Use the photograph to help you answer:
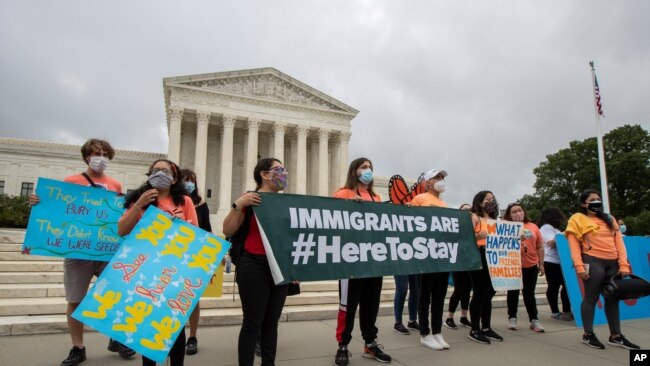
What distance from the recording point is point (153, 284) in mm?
3127

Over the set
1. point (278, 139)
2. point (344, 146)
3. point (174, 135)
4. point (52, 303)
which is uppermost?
point (344, 146)

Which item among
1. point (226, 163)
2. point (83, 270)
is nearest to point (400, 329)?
point (83, 270)

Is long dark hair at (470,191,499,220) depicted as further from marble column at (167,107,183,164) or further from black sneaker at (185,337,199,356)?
marble column at (167,107,183,164)

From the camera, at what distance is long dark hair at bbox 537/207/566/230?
7.98m

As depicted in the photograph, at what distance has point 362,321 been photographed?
4.52 metres

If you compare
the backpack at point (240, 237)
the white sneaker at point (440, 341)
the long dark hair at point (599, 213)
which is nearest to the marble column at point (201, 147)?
the white sneaker at point (440, 341)

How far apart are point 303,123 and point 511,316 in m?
38.1

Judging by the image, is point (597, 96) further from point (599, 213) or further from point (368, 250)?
point (368, 250)

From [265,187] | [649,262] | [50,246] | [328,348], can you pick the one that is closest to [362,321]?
[328,348]

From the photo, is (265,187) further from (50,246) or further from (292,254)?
(50,246)

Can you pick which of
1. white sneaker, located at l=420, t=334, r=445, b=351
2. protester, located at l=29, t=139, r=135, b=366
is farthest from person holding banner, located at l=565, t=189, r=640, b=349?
protester, located at l=29, t=139, r=135, b=366

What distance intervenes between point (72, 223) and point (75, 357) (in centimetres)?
155

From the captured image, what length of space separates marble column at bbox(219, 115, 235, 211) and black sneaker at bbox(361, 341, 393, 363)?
1375 inches

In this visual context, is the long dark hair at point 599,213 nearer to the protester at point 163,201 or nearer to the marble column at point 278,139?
the protester at point 163,201
